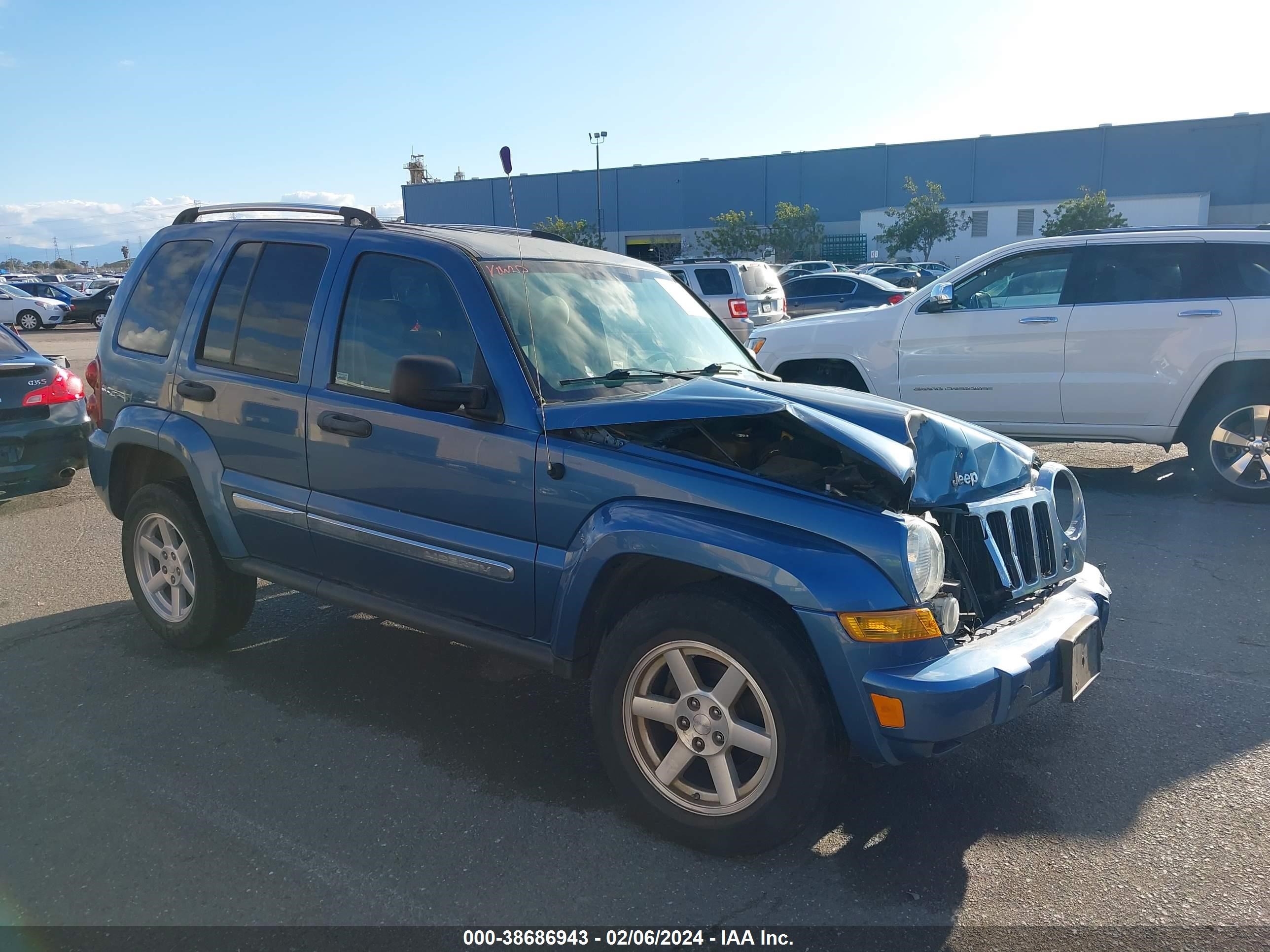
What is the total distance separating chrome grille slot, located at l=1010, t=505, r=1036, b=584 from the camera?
11.6ft

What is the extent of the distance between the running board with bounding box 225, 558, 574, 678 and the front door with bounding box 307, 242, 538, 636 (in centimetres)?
3

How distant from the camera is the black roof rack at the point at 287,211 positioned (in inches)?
164

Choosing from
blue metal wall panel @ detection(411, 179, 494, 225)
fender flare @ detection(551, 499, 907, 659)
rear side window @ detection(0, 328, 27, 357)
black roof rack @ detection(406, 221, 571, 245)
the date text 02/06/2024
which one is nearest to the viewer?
the date text 02/06/2024

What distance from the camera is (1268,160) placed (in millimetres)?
54344

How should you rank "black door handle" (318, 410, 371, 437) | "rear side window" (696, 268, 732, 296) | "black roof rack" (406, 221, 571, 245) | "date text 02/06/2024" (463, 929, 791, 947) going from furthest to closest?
"rear side window" (696, 268, 732, 296) < "black roof rack" (406, 221, 571, 245) < "black door handle" (318, 410, 371, 437) < "date text 02/06/2024" (463, 929, 791, 947)

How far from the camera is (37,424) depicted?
7742 mm

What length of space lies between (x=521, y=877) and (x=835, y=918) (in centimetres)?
95

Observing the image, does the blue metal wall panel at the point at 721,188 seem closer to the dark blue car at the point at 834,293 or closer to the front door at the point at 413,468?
the dark blue car at the point at 834,293

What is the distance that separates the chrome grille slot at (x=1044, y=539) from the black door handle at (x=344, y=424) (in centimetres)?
258

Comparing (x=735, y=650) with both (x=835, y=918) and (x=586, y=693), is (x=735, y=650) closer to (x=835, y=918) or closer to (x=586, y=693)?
(x=835, y=918)

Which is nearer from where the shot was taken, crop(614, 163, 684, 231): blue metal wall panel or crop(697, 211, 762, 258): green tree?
crop(697, 211, 762, 258): green tree

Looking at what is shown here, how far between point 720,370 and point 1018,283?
16.0ft

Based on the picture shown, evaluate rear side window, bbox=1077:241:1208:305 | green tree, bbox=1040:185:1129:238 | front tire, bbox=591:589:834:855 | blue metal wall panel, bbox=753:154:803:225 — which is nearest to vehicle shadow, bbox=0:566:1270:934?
front tire, bbox=591:589:834:855

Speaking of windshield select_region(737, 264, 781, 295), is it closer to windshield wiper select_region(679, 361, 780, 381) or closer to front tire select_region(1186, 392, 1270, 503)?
front tire select_region(1186, 392, 1270, 503)
